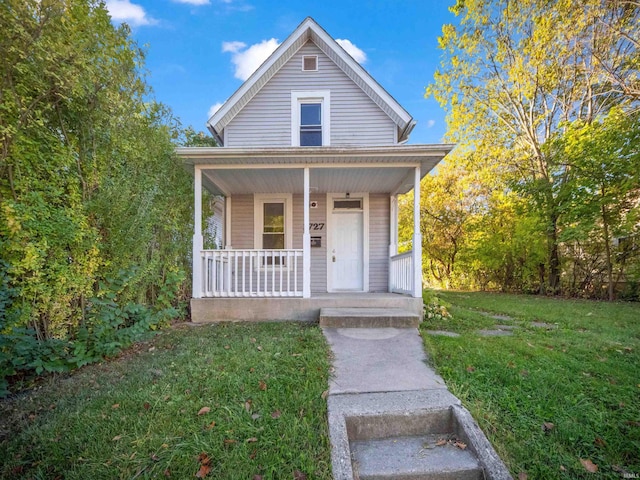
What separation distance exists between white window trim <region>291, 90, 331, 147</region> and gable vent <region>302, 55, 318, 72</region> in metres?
0.60

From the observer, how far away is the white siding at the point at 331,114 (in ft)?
24.7

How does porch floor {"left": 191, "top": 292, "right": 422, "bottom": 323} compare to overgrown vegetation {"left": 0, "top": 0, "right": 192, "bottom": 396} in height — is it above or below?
below

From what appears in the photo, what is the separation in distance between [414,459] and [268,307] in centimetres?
396

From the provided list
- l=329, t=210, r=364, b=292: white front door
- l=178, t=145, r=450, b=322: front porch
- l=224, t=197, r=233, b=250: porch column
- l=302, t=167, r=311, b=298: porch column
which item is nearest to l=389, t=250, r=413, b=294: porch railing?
l=178, t=145, r=450, b=322: front porch

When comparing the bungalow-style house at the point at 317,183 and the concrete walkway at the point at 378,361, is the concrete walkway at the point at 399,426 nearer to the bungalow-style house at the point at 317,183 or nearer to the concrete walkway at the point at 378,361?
the concrete walkway at the point at 378,361

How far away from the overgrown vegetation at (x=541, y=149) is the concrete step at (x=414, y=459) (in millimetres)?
10200

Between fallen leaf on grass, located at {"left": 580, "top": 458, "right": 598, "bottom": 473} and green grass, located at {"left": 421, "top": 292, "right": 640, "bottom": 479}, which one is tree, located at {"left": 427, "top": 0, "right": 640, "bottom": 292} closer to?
green grass, located at {"left": 421, "top": 292, "right": 640, "bottom": 479}

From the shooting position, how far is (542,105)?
39.1 ft

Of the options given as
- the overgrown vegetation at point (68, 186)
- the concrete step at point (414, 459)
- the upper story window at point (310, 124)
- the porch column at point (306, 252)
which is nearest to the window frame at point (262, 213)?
the upper story window at point (310, 124)

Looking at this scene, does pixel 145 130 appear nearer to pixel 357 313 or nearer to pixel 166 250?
pixel 166 250

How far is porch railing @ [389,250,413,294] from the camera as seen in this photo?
5.94 metres

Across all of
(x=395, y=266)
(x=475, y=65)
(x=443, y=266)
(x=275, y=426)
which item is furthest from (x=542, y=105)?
(x=275, y=426)

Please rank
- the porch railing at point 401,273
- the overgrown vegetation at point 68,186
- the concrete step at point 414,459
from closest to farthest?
1. the concrete step at point 414,459
2. the overgrown vegetation at point 68,186
3. the porch railing at point 401,273

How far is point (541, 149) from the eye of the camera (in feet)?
36.2
